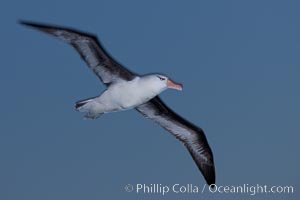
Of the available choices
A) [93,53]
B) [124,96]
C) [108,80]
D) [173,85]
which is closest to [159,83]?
[173,85]

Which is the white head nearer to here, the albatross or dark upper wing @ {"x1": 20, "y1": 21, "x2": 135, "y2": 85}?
the albatross

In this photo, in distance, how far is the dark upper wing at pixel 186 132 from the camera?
692 inches

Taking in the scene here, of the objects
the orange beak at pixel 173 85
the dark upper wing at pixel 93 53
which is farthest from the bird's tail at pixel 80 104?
the orange beak at pixel 173 85

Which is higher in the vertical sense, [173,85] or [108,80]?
[108,80]

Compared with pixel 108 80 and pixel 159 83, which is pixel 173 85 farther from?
pixel 108 80

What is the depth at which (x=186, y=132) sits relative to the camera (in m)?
18.2

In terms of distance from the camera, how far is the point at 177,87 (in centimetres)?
1525

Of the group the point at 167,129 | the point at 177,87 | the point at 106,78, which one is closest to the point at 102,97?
the point at 106,78

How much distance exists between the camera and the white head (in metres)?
15.0

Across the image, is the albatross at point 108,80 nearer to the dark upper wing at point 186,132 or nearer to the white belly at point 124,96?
the white belly at point 124,96

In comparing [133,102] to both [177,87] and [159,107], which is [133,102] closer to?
[177,87]

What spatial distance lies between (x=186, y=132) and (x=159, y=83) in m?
3.42

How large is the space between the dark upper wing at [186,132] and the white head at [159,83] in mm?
2203

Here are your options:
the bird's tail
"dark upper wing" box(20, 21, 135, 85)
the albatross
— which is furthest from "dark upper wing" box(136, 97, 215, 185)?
the bird's tail
